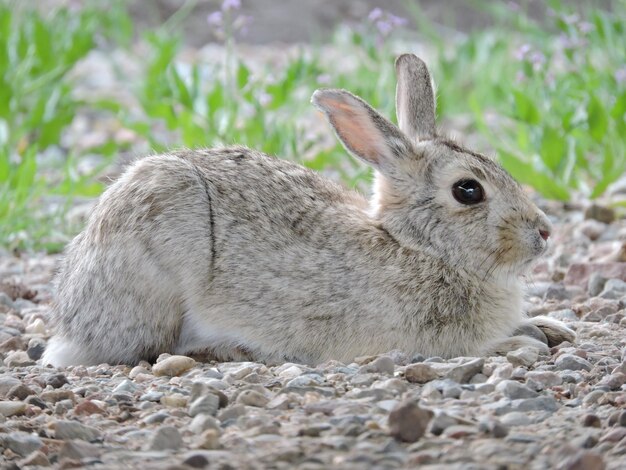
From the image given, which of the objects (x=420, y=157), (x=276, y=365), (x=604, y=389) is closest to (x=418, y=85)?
(x=420, y=157)

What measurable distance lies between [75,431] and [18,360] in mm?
1615

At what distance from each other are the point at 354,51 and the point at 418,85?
15.4 feet

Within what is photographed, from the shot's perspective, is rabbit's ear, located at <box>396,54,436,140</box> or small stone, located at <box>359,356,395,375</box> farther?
rabbit's ear, located at <box>396,54,436,140</box>

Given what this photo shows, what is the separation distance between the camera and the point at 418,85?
6.05 m

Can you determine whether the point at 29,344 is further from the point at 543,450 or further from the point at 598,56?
the point at 598,56

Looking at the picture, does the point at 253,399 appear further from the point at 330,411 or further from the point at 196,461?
the point at 196,461

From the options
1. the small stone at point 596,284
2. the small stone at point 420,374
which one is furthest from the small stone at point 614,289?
the small stone at point 420,374

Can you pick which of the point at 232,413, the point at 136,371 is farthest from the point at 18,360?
the point at 232,413

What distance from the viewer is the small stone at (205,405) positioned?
4.25 metres

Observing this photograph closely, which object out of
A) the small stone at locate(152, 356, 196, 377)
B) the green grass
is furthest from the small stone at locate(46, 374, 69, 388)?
the green grass

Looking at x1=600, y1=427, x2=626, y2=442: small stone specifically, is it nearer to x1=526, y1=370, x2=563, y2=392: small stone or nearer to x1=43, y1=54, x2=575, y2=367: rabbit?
x1=526, y1=370, x2=563, y2=392: small stone

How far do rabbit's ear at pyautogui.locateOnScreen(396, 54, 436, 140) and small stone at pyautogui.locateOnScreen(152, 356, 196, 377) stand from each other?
5.85 ft

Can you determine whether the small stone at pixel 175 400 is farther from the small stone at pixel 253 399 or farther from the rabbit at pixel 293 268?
the rabbit at pixel 293 268

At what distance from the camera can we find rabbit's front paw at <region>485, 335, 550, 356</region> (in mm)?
5309
